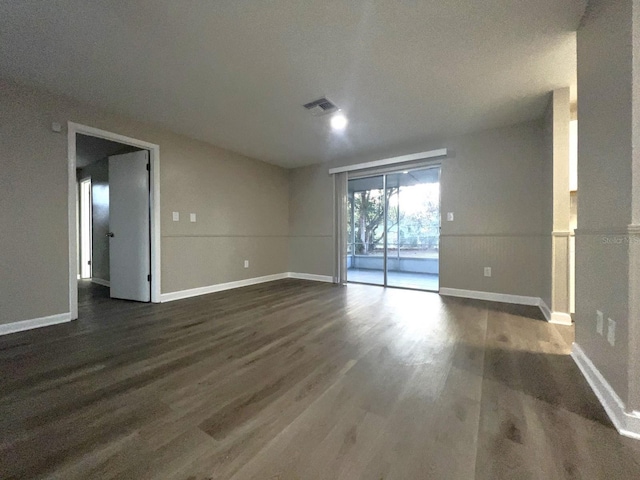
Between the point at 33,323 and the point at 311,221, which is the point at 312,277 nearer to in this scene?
the point at 311,221

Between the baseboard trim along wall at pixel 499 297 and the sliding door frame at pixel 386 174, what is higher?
the sliding door frame at pixel 386 174

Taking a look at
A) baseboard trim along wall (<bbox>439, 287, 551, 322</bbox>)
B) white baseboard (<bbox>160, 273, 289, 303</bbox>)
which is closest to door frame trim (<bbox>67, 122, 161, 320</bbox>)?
white baseboard (<bbox>160, 273, 289, 303</bbox>)

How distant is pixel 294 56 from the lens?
1974 millimetres

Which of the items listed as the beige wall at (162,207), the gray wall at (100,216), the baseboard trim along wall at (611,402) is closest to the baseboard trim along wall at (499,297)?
the baseboard trim along wall at (611,402)

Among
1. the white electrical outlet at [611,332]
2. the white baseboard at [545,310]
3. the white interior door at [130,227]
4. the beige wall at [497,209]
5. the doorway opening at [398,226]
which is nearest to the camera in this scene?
the white electrical outlet at [611,332]

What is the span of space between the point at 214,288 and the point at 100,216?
269 cm

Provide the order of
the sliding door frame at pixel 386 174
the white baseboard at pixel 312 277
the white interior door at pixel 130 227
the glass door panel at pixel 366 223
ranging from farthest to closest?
1. the glass door panel at pixel 366 223
2. the white baseboard at pixel 312 277
3. the sliding door frame at pixel 386 174
4. the white interior door at pixel 130 227

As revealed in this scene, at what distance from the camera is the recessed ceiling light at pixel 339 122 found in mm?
3012

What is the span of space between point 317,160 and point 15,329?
4.41 m

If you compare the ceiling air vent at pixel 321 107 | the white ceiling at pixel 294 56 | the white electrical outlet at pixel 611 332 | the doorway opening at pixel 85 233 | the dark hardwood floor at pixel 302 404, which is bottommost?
the dark hardwood floor at pixel 302 404

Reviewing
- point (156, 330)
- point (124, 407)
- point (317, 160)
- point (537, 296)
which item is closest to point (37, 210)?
point (156, 330)

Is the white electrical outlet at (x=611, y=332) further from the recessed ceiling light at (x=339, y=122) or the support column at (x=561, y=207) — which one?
the recessed ceiling light at (x=339, y=122)

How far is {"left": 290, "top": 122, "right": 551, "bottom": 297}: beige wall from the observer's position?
314 centimetres

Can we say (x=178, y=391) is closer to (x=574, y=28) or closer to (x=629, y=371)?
(x=629, y=371)
